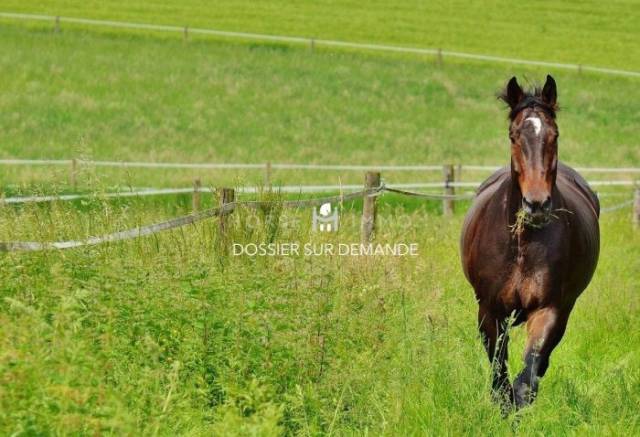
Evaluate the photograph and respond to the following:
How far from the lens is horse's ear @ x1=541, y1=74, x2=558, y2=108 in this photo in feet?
25.3

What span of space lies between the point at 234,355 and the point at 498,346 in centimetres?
184

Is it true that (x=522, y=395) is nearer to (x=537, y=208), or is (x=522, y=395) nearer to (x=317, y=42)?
(x=537, y=208)

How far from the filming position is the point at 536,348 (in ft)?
24.1

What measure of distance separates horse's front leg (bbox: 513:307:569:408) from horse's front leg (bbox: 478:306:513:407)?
10 cm

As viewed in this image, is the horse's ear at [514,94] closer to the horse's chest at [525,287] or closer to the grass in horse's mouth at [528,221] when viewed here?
the grass in horse's mouth at [528,221]

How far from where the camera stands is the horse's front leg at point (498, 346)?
7.34 m

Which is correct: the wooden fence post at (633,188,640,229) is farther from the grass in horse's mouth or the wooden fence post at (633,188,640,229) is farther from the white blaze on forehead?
the white blaze on forehead

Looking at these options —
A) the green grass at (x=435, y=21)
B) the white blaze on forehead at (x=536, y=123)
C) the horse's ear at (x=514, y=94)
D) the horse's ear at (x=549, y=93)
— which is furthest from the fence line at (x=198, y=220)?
the green grass at (x=435, y=21)

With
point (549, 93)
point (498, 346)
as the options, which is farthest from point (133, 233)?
point (549, 93)

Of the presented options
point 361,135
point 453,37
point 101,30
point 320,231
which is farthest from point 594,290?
point 453,37

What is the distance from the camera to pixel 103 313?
20.8 feet

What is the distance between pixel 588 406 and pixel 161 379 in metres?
2.78

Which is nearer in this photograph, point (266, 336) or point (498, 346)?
point (266, 336)

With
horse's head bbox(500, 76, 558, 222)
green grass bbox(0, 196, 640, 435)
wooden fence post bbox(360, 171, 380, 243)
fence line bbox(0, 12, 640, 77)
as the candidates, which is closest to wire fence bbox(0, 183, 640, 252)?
green grass bbox(0, 196, 640, 435)
